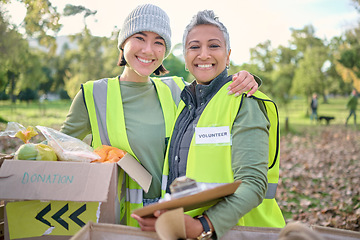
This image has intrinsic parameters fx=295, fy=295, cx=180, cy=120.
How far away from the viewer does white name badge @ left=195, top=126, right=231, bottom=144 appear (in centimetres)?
153

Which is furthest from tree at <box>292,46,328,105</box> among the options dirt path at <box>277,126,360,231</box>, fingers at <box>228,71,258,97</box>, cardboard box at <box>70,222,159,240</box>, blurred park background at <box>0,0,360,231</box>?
cardboard box at <box>70,222,159,240</box>

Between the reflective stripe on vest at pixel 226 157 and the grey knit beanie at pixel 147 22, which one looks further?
the grey knit beanie at pixel 147 22

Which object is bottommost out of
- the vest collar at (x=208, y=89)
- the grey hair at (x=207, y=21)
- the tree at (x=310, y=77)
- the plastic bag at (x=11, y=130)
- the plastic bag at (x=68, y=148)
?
the plastic bag at (x=68, y=148)

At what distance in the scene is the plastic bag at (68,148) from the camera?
60.8 inches

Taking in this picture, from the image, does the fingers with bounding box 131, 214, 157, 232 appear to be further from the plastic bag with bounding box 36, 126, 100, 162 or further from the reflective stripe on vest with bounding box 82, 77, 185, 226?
the reflective stripe on vest with bounding box 82, 77, 185, 226

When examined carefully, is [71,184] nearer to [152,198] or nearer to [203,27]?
[152,198]

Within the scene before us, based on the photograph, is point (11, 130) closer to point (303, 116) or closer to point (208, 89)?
point (208, 89)

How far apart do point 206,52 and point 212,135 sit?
21.2 inches

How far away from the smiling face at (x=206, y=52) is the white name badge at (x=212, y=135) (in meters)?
0.39

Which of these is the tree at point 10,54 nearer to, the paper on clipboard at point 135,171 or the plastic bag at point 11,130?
the plastic bag at point 11,130

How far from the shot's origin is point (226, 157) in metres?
1.52

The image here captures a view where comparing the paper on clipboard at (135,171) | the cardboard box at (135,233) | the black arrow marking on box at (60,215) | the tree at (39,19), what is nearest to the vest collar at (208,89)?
the paper on clipboard at (135,171)

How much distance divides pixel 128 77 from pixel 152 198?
95 cm

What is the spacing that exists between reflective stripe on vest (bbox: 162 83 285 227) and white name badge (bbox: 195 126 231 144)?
27mm
